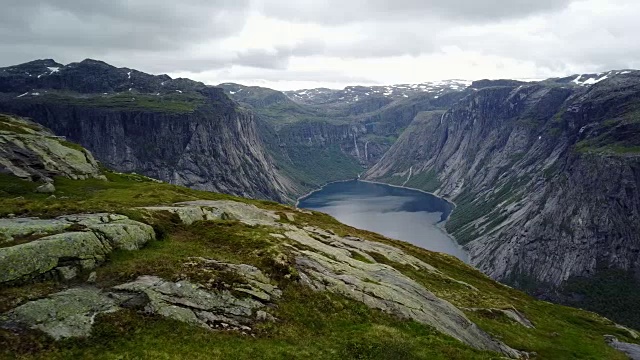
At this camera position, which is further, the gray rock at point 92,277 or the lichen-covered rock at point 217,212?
the lichen-covered rock at point 217,212

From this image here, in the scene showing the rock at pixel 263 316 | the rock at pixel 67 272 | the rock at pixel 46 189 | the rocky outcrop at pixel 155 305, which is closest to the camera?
the rocky outcrop at pixel 155 305

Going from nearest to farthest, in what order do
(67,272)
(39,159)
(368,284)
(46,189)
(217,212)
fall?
(67,272), (368,284), (217,212), (46,189), (39,159)

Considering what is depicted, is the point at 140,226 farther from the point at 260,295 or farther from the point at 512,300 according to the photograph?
the point at 512,300

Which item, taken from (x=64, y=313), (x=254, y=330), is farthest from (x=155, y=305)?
(x=254, y=330)

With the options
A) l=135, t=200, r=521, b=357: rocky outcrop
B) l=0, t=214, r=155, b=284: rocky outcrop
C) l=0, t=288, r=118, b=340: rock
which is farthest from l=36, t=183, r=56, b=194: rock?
l=0, t=288, r=118, b=340: rock

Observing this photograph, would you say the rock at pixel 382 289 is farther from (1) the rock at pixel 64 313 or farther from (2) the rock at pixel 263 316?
(1) the rock at pixel 64 313

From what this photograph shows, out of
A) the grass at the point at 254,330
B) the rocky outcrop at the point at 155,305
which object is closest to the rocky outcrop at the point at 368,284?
the grass at the point at 254,330

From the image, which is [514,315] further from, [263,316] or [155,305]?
[155,305]

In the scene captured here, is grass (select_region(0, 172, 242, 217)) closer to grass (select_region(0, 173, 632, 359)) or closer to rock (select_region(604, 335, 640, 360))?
grass (select_region(0, 173, 632, 359))
